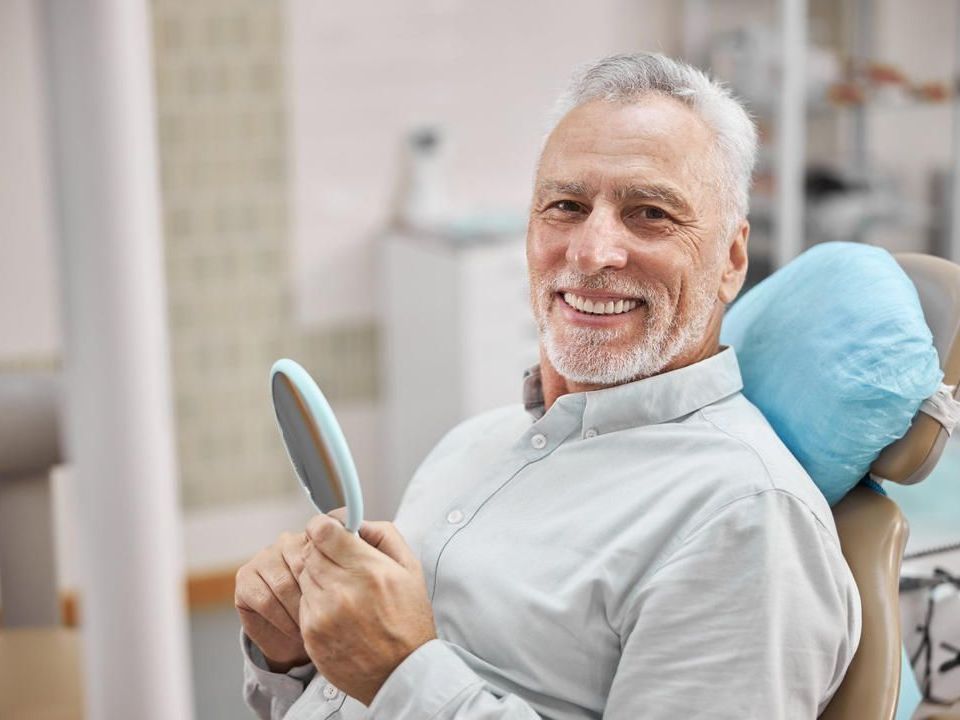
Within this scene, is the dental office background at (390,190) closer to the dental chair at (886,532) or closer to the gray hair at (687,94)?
the gray hair at (687,94)

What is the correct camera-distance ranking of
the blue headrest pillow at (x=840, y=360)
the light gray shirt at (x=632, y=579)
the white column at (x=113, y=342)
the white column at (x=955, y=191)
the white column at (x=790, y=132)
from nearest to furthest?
1. the white column at (x=113, y=342)
2. the light gray shirt at (x=632, y=579)
3. the blue headrest pillow at (x=840, y=360)
4. the white column at (x=790, y=132)
5. the white column at (x=955, y=191)

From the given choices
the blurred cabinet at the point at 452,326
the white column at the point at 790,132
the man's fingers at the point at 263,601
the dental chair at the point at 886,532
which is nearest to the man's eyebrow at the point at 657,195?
the dental chair at the point at 886,532

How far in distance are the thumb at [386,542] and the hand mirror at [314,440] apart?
0.40 ft

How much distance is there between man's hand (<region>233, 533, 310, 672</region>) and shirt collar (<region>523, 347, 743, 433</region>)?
0.34 meters

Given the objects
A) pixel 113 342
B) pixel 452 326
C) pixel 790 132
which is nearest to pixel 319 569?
pixel 113 342

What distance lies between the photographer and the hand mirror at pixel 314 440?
3.05 ft

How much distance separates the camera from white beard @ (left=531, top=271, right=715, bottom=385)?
128cm

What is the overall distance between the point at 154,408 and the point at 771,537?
2.75ft

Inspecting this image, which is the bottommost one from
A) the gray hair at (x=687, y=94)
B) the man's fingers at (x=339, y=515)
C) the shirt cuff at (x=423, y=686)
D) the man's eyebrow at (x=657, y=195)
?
the shirt cuff at (x=423, y=686)

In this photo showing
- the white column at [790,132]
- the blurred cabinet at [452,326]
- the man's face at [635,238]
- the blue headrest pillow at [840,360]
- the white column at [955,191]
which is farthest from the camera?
the white column at [955,191]

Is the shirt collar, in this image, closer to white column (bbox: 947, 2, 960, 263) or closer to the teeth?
the teeth

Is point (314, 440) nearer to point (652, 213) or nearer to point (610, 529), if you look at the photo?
point (610, 529)

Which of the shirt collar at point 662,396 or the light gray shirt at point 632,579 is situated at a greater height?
the shirt collar at point 662,396

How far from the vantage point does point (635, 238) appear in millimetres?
1288
